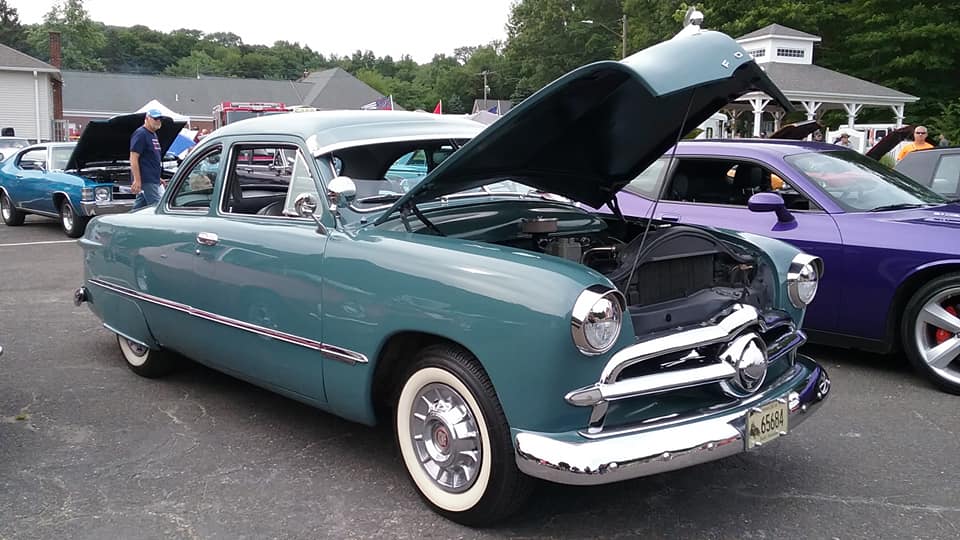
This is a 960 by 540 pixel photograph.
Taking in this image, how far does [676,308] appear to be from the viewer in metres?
3.35

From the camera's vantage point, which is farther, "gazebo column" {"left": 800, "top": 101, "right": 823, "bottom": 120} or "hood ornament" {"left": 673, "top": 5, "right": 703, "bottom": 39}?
"gazebo column" {"left": 800, "top": 101, "right": 823, "bottom": 120}

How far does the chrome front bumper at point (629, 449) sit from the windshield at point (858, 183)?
10.2 ft

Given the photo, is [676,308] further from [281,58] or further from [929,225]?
[281,58]

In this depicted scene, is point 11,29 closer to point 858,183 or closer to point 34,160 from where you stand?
point 34,160

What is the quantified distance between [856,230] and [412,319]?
3414mm

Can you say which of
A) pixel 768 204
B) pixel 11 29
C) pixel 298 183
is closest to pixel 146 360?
pixel 298 183

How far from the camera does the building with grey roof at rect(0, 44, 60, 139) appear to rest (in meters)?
41.4

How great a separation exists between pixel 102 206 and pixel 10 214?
348 cm

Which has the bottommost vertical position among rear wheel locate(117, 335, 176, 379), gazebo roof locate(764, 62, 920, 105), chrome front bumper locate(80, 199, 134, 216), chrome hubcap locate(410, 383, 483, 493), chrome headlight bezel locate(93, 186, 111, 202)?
rear wheel locate(117, 335, 176, 379)

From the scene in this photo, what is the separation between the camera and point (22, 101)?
137ft

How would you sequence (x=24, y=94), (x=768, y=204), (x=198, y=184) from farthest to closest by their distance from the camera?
(x=24, y=94) < (x=768, y=204) < (x=198, y=184)

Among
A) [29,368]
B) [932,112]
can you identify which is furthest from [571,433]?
[932,112]

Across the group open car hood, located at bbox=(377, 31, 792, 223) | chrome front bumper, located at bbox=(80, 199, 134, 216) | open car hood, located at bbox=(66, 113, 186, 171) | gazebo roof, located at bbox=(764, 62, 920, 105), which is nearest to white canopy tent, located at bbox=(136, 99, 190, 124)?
open car hood, located at bbox=(66, 113, 186, 171)

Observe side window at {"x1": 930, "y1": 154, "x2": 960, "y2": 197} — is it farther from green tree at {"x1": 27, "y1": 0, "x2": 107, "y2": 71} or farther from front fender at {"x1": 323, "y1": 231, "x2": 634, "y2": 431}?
green tree at {"x1": 27, "y1": 0, "x2": 107, "y2": 71}
